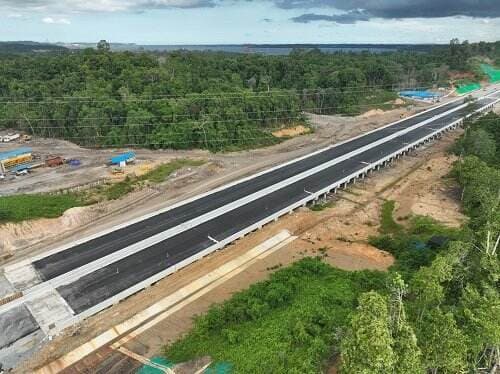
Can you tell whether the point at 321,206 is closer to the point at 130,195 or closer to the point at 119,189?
the point at 130,195

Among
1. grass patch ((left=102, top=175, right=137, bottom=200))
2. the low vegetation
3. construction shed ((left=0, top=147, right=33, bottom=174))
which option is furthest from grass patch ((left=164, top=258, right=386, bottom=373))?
construction shed ((left=0, top=147, right=33, bottom=174))

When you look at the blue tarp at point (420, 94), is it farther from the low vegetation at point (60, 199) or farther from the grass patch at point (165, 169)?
the low vegetation at point (60, 199)

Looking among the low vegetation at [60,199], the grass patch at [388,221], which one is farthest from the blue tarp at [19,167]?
the grass patch at [388,221]

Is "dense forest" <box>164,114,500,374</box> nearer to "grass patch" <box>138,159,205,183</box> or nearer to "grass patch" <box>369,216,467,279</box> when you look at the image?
"grass patch" <box>369,216,467,279</box>

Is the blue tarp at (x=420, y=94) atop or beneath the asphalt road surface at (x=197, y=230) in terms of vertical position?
atop

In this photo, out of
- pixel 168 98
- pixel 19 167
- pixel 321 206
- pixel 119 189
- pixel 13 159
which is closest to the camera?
pixel 321 206

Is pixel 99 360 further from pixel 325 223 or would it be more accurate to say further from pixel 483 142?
pixel 483 142

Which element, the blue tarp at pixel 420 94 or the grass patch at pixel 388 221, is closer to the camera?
the grass patch at pixel 388 221

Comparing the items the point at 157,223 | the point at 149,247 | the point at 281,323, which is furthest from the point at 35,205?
the point at 281,323
